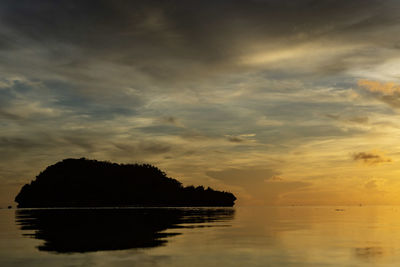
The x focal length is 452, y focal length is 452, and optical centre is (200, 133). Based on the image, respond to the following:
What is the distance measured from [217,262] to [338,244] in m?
13.1

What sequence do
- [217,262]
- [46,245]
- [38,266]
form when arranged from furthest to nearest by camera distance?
[46,245] → [217,262] → [38,266]

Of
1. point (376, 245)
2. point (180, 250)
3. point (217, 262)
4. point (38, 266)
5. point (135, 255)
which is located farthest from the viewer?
point (376, 245)

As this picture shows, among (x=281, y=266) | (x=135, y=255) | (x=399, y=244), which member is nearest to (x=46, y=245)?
(x=135, y=255)

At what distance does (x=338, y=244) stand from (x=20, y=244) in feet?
72.6

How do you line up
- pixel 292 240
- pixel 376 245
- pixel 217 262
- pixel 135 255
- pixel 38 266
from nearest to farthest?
pixel 38 266 < pixel 217 262 < pixel 135 255 < pixel 376 245 < pixel 292 240

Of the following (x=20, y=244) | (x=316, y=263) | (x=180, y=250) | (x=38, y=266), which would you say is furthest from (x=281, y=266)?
(x=20, y=244)

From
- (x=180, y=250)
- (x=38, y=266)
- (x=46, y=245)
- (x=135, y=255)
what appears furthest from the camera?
(x=46, y=245)

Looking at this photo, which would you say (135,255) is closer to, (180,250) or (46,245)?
(180,250)

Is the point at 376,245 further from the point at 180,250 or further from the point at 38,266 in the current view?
the point at 38,266

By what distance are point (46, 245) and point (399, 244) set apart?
24.6m

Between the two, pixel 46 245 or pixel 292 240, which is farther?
pixel 292 240

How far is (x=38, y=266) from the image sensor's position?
21.5m

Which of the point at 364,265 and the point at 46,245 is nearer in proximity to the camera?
the point at 364,265

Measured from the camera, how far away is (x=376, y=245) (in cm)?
3188
